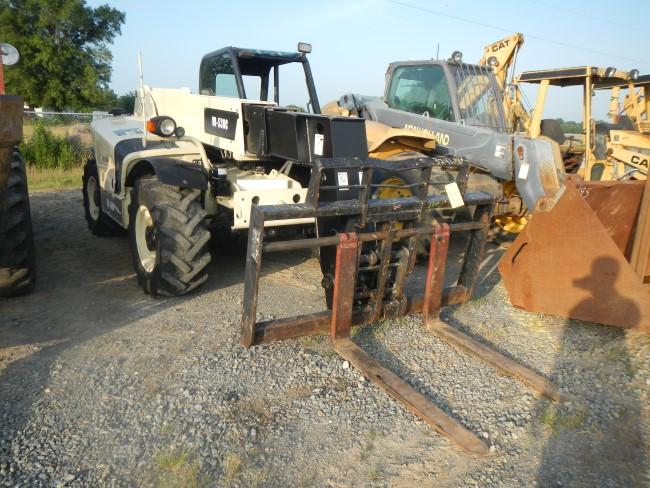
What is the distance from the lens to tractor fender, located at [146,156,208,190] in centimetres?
443

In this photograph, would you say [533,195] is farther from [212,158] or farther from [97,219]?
[97,219]

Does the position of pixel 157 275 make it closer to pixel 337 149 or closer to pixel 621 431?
pixel 337 149

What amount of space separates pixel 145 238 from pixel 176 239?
2.48 ft

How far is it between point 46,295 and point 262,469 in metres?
3.23

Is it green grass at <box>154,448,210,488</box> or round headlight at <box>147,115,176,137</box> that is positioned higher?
round headlight at <box>147,115,176,137</box>

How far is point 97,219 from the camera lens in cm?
696

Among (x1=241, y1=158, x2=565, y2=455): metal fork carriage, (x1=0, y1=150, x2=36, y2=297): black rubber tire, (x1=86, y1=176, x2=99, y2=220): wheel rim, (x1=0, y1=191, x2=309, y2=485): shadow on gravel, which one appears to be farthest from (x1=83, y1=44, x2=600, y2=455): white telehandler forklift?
(x1=0, y1=150, x2=36, y2=297): black rubber tire

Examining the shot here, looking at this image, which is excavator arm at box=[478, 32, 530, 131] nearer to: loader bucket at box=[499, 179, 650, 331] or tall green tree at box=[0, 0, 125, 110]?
loader bucket at box=[499, 179, 650, 331]

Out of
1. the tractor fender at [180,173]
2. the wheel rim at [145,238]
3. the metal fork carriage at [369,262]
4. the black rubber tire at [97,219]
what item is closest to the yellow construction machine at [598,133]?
the metal fork carriage at [369,262]

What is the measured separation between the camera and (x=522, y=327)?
440cm

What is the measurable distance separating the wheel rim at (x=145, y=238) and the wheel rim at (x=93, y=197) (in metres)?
2.21

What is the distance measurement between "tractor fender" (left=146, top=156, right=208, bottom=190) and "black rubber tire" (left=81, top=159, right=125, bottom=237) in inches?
98.9

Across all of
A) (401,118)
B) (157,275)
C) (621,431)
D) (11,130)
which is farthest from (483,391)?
(401,118)

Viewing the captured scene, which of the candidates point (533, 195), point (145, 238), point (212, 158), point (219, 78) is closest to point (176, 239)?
Answer: point (145, 238)
